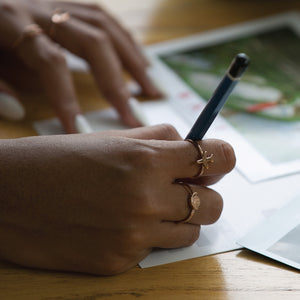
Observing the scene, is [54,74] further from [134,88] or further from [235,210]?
[235,210]

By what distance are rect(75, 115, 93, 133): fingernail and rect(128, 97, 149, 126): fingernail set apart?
0.26 ft

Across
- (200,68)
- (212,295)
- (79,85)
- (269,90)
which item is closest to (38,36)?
(79,85)

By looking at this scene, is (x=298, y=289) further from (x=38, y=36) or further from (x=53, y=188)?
(x=38, y=36)

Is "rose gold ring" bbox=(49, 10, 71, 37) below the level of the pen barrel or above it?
below

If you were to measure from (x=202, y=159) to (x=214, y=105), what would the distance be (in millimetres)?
64

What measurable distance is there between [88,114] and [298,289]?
0.45 m

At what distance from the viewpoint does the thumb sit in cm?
80

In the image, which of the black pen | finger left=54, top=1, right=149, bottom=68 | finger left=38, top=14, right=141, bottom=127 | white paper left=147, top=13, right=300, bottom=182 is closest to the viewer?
the black pen

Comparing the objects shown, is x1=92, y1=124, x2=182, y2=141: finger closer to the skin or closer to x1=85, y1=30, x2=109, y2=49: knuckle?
the skin

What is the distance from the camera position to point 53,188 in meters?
0.52

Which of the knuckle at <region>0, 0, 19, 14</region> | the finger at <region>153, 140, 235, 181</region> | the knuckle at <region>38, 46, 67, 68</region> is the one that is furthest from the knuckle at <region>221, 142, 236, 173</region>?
the knuckle at <region>0, 0, 19, 14</region>

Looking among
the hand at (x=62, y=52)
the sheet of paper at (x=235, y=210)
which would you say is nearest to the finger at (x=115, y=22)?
the hand at (x=62, y=52)

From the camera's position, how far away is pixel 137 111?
83 cm

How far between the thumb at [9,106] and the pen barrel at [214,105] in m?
0.34
